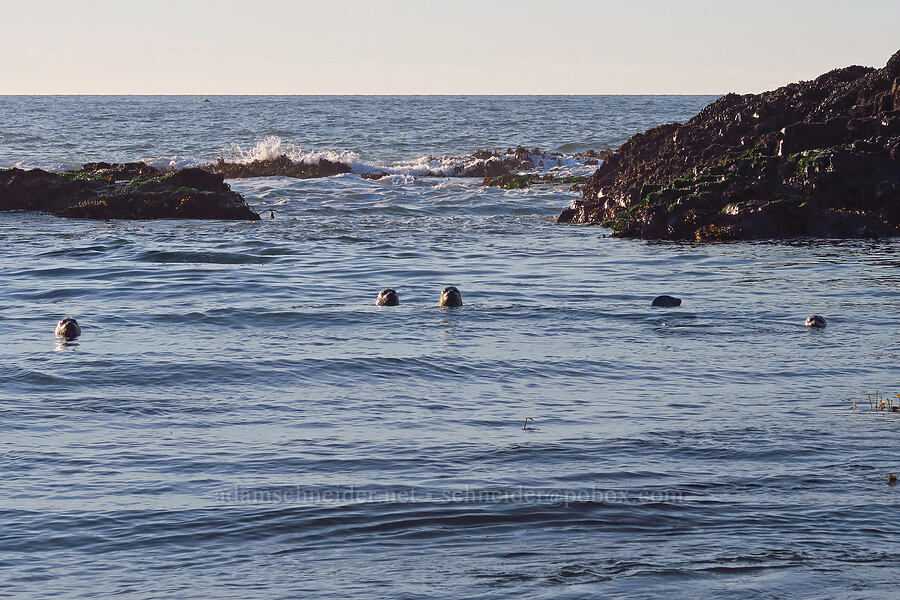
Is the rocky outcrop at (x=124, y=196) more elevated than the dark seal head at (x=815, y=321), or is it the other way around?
the rocky outcrop at (x=124, y=196)

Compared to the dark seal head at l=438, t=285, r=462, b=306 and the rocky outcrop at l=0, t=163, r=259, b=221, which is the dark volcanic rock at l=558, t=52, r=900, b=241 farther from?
the rocky outcrop at l=0, t=163, r=259, b=221

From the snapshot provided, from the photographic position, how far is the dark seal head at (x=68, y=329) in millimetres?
12281

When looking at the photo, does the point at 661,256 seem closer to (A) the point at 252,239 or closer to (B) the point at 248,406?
(A) the point at 252,239

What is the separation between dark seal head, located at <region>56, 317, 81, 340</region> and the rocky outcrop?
13.9 metres

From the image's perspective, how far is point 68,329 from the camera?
40.5ft

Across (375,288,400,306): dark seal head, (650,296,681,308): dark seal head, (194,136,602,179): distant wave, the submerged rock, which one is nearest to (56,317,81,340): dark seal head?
(375,288,400,306): dark seal head

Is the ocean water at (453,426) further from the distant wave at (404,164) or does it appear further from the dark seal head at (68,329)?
the distant wave at (404,164)

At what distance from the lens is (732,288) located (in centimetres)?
1540

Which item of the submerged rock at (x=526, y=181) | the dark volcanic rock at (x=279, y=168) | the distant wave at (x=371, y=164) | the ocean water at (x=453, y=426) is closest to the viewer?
the ocean water at (x=453, y=426)

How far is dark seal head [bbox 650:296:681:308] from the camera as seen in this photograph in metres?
14.0

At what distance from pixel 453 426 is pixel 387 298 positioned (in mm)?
6226

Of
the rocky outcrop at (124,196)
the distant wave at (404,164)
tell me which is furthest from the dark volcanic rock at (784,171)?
the distant wave at (404,164)

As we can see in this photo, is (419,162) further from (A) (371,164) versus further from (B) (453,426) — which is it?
(B) (453,426)

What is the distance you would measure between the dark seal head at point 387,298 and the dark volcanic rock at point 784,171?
8.48m
